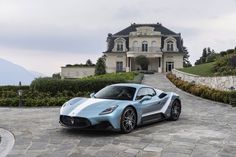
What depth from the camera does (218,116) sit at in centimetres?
1426

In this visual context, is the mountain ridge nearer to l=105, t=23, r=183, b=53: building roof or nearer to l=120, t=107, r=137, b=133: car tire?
l=105, t=23, r=183, b=53: building roof

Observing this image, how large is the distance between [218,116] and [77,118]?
6.36m

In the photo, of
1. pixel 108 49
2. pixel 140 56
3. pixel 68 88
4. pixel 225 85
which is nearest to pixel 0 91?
pixel 68 88

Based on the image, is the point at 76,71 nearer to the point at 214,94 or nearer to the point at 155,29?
the point at 155,29

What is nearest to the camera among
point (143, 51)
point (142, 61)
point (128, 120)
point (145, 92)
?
point (128, 120)

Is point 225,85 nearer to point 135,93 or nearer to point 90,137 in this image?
point 135,93

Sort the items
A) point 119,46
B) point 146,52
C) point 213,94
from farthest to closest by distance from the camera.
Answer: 1. point 119,46
2. point 146,52
3. point 213,94

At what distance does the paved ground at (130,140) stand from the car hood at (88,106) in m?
0.56

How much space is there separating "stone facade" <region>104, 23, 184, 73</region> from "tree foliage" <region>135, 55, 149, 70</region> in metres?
2.50

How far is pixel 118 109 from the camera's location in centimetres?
1021

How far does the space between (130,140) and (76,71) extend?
59886mm

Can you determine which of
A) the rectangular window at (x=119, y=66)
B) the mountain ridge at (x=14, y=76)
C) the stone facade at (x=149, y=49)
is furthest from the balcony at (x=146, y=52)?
the mountain ridge at (x=14, y=76)

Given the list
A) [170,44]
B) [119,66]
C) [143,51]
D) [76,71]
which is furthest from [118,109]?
[76,71]

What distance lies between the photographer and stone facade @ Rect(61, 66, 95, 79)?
68250mm
